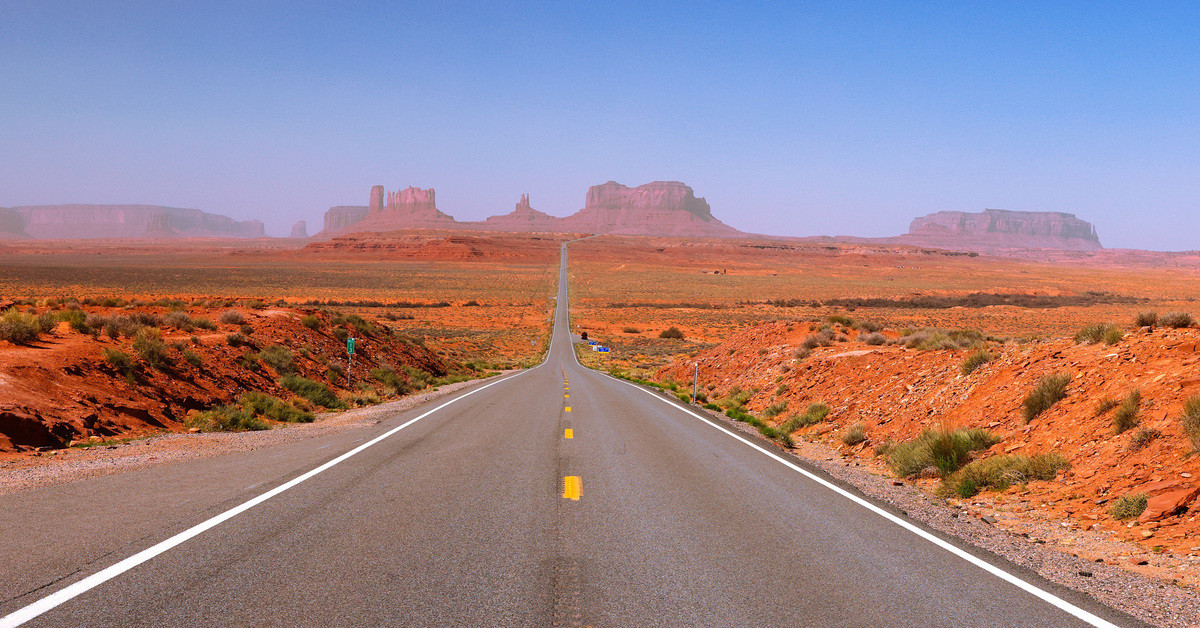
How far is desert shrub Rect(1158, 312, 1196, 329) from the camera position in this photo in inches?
452

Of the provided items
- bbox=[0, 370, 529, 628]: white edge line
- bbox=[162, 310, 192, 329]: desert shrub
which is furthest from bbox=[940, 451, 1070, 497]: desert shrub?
bbox=[162, 310, 192, 329]: desert shrub

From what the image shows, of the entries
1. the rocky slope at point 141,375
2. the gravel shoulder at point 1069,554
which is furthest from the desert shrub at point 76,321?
the gravel shoulder at point 1069,554

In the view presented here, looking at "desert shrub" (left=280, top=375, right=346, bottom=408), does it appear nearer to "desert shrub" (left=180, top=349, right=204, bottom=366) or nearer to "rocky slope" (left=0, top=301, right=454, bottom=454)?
"rocky slope" (left=0, top=301, right=454, bottom=454)

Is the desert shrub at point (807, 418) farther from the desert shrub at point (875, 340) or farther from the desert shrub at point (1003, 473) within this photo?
the desert shrub at point (875, 340)

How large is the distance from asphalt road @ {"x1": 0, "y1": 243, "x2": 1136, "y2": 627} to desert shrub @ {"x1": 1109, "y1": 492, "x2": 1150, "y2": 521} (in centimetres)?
210

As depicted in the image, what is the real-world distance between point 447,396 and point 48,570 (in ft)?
54.8

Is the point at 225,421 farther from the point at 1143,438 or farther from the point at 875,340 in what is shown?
the point at 875,340

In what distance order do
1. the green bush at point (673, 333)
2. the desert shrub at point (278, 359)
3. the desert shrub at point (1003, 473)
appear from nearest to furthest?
the desert shrub at point (1003, 473), the desert shrub at point (278, 359), the green bush at point (673, 333)

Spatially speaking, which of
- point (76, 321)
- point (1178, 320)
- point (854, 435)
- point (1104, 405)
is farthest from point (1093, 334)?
point (76, 321)

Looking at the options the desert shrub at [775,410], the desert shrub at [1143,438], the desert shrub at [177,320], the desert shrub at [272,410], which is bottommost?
the desert shrub at [775,410]

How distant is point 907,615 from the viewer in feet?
14.6

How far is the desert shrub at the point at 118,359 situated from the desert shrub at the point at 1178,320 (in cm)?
1948

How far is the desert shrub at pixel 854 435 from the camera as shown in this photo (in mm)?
12883

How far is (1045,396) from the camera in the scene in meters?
10.2
